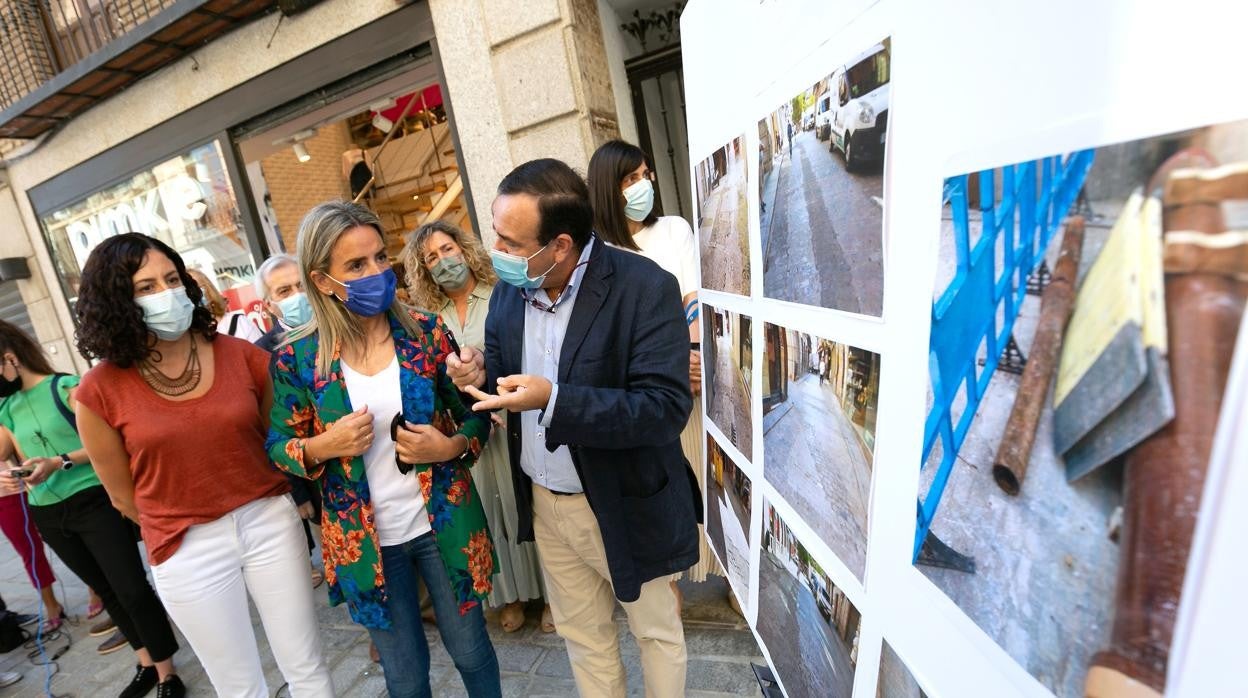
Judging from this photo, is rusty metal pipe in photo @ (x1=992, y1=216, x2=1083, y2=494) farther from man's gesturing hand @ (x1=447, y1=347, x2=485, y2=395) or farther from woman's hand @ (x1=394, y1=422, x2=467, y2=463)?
woman's hand @ (x1=394, y1=422, x2=467, y2=463)

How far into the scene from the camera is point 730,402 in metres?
1.50

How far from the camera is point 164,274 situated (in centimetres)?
197

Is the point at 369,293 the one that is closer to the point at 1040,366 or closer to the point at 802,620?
the point at 802,620

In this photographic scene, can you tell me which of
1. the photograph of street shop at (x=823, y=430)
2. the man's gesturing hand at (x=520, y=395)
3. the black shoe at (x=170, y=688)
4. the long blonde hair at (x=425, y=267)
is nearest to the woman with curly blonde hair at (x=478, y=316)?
the long blonde hair at (x=425, y=267)

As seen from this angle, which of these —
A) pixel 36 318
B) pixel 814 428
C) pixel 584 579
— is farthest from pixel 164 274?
pixel 36 318

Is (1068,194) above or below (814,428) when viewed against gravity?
above

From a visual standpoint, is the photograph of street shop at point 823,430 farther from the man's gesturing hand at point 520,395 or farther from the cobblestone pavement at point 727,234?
the man's gesturing hand at point 520,395

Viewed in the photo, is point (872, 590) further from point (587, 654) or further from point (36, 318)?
point (36, 318)

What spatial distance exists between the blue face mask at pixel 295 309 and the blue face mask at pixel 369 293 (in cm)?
134

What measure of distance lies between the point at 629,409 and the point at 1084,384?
3.60 ft

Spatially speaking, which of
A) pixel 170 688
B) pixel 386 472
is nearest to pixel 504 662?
pixel 386 472

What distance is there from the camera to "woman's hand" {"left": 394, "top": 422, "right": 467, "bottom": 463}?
176cm

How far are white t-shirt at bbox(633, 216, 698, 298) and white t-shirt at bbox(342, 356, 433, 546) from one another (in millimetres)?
1142

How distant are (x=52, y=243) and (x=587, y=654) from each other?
8409 millimetres
